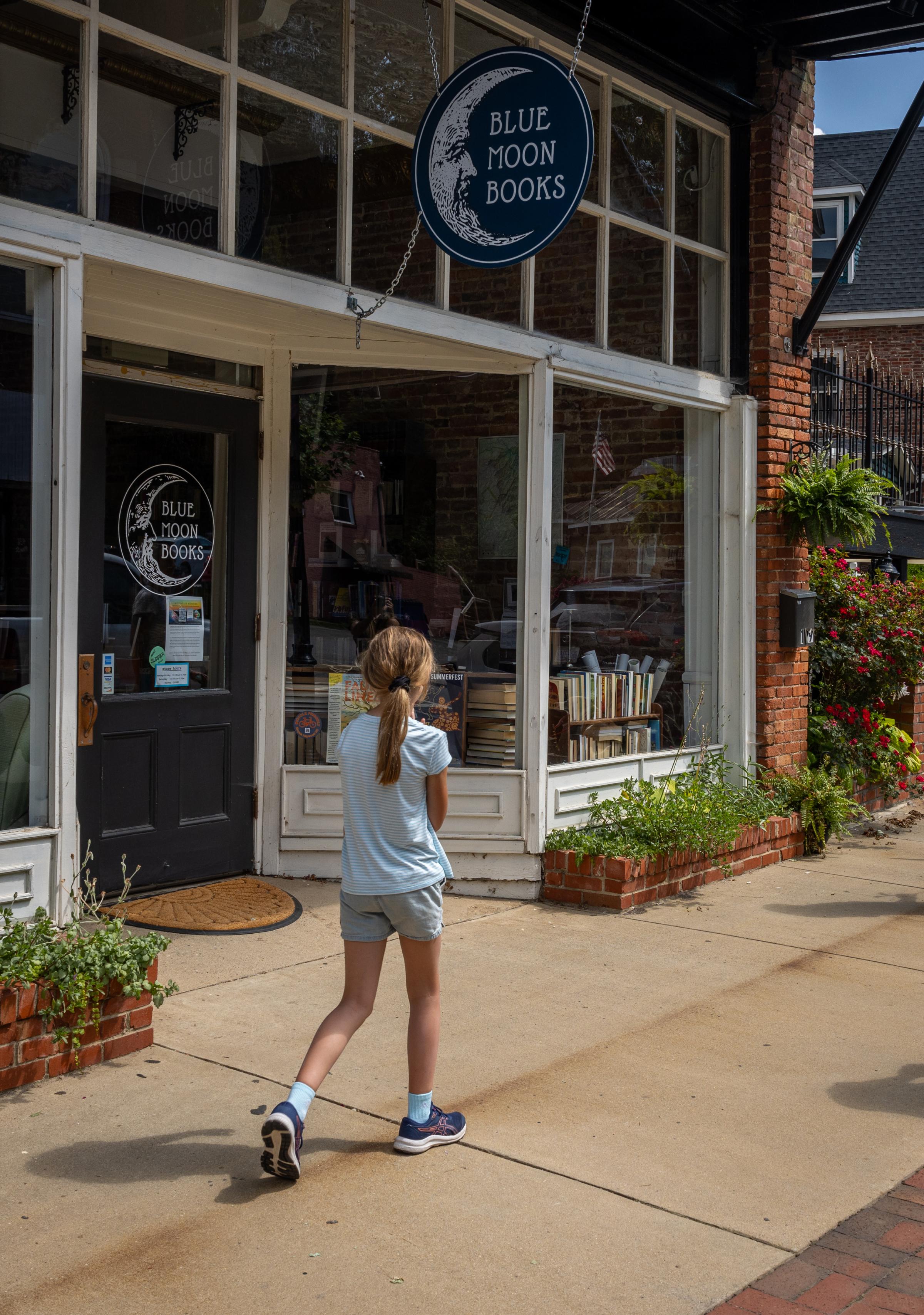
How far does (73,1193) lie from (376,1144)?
88cm

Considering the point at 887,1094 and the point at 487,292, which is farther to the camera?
the point at 487,292

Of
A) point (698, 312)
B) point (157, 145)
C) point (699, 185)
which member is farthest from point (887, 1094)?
point (699, 185)

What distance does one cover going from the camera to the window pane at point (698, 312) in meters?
8.09

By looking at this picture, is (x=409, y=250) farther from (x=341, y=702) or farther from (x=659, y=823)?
(x=659, y=823)

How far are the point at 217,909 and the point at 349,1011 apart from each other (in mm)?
2657

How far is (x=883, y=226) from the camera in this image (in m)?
23.3

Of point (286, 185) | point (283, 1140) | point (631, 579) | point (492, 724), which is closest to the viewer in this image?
point (283, 1140)

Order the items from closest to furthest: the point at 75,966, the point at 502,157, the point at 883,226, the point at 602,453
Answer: the point at 75,966, the point at 502,157, the point at 602,453, the point at 883,226

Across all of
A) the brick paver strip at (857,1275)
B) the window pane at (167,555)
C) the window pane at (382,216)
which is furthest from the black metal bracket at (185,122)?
the brick paver strip at (857,1275)

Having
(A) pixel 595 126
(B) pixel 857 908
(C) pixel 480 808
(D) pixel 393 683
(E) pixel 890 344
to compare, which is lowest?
(B) pixel 857 908

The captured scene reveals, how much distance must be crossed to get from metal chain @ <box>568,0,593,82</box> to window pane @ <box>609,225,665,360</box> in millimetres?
1051

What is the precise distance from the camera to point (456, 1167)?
3729 millimetres

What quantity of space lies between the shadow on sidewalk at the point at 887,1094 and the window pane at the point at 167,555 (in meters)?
3.62

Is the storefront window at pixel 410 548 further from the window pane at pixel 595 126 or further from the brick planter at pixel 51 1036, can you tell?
the brick planter at pixel 51 1036
